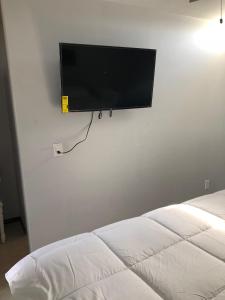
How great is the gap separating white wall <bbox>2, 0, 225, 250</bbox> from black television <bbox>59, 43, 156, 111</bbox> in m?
0.17

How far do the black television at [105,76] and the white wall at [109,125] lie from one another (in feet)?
0.56

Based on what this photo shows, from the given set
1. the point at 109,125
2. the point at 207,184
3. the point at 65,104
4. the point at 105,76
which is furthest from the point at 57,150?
the point at 207,184

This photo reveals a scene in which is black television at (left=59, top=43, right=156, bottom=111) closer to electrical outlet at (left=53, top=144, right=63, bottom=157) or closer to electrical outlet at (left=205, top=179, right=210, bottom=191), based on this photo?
electrical outlet at (left=53, top=144, right=63, bottom=157)

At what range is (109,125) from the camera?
101 inches

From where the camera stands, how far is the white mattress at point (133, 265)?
117 centimetres

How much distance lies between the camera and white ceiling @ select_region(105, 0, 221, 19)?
7.77ft

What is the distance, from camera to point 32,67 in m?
2.12

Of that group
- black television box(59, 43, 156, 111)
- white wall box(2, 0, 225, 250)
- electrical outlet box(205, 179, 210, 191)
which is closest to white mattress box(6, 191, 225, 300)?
white wall box(2, 0, 225, 250)

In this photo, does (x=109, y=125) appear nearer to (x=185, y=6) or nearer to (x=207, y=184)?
(x=185, y=6)

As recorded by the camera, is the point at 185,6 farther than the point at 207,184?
No

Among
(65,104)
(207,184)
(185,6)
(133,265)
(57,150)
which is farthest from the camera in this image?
(207,184)

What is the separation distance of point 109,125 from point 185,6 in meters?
1.27

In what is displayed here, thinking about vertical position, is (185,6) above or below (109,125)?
above

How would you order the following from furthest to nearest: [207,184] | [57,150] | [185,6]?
Result: 1. [207,184]
2. [185,6]
3. [57,150]
